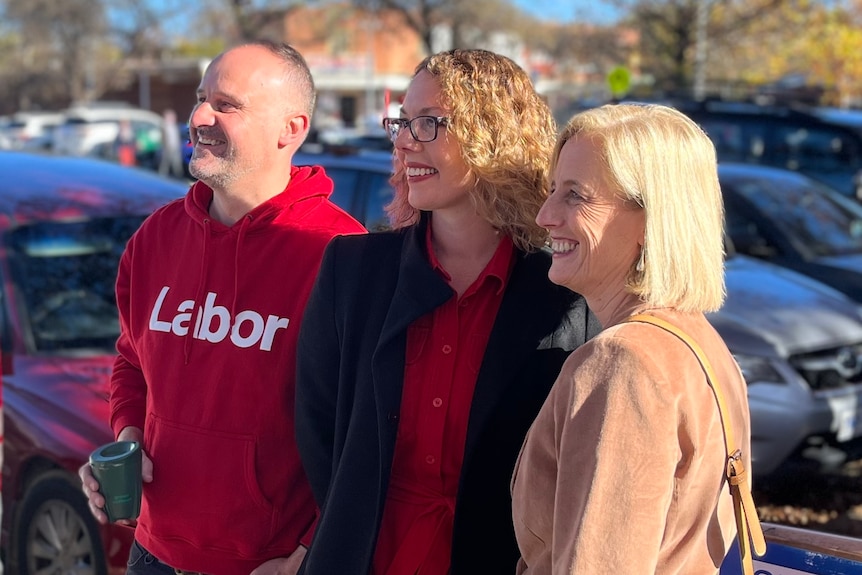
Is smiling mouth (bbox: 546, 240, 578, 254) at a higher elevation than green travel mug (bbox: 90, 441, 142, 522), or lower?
higher

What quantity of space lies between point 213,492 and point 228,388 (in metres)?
0.25

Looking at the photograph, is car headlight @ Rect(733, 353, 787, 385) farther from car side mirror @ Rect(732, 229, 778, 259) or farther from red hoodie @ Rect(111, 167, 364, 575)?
red hoodie @ Rect(111, 167, 364, 575)

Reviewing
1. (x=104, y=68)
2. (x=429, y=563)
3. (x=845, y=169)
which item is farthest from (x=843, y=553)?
(x=104, y=68)

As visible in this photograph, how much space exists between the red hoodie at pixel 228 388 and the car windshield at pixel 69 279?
194cm

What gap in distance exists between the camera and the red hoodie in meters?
2.44

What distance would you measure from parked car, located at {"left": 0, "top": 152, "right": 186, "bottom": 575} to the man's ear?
5.42 feet

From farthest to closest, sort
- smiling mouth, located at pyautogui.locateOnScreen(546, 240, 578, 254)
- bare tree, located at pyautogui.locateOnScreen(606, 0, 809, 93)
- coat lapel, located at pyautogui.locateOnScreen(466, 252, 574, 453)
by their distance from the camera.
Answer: bare tree, located at pyautogui.locateOnScreen(606, 0, 809, 93)
coat lapel, located at pyautogui.locateOnScreen(466, 252, 574, 453)
smiling mouth, located at pyautogui.locateOnScreen(546, 240, 578, 254)

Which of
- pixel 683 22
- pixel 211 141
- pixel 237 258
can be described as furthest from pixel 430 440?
pixel 683 22

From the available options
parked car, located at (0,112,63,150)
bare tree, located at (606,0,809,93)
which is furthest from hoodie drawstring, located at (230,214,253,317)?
parked car, located at (0,112,63,150)

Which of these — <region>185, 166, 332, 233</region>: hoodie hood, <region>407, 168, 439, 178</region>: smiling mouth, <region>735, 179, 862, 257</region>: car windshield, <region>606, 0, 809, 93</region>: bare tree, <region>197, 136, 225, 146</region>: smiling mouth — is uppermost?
<region>606, 0, 809, 93</region>: bare tree

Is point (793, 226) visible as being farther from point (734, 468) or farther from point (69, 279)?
point (734, 468)

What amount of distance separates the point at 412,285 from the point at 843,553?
3.74ft

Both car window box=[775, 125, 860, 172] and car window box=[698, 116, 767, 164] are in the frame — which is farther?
car window box=[698, 116, 767, 164]

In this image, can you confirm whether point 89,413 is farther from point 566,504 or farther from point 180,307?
point 566,504
